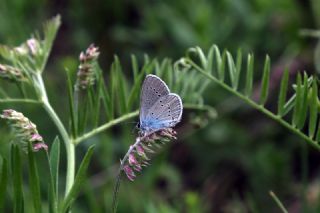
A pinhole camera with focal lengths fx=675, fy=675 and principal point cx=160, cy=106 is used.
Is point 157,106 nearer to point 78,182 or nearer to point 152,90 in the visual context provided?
point 152,90

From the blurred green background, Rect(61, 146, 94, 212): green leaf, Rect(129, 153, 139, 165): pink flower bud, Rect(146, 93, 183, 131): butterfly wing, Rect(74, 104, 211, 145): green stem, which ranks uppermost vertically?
Rect(146, 93, 183, 131): butterfly wing

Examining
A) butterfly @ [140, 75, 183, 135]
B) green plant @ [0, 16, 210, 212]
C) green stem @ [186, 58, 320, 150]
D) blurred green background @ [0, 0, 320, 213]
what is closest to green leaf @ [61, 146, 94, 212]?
green plant @ [0, 16, 210, 212]

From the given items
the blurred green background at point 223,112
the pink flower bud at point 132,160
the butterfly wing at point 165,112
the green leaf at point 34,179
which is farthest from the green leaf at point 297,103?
the blurred green background at point 223,112

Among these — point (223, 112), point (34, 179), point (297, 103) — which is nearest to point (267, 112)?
point (297, 103)

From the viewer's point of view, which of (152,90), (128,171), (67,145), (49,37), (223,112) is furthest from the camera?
(223,112)

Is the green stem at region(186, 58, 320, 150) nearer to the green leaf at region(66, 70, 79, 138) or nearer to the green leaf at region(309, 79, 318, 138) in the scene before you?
the green leaf at region(309, 79, 318, 138)

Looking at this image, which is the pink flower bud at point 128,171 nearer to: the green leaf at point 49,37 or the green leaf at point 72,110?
the green leaf at point 72,110
